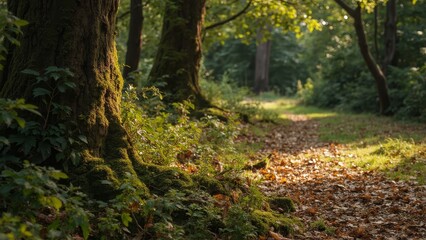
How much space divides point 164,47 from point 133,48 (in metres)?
1.06

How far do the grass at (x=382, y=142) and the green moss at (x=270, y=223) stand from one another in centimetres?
327

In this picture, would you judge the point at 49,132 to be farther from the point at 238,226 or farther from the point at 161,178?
the point at 238,226

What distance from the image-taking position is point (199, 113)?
490 inches

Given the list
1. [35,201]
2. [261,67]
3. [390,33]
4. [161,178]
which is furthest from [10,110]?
[261,67]

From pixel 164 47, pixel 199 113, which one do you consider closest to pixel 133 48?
pixel 164 47

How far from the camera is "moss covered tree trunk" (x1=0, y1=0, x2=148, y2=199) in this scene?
17.4 feet

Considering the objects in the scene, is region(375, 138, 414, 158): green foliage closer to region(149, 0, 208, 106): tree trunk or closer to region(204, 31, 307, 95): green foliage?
region(149, 0, 208, 106): tree trunk

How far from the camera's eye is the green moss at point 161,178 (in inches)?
226

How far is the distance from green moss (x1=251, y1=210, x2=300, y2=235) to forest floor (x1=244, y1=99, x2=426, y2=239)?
0.17 m

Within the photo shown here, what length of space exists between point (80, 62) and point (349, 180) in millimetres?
5197

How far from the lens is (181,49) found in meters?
13.0

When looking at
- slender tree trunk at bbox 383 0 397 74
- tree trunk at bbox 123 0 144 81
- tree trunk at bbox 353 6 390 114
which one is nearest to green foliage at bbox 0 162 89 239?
tree trunk at bbox 123 0 144 81

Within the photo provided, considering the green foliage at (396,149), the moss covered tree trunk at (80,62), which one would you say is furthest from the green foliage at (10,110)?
the green foliage at (396,149)

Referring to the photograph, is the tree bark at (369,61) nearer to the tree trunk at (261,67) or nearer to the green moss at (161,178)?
the green moss at (161,178)
